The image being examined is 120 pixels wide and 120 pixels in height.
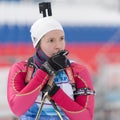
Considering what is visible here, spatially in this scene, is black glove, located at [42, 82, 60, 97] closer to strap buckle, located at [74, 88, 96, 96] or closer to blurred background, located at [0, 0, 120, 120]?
strap buckle, located at [74, 88, 96, 96]

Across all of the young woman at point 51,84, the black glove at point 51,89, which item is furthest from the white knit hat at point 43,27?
the black glove at point 51,89

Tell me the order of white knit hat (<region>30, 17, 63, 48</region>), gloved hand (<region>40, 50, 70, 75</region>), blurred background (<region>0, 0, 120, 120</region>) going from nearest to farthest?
gloved hand (<region>40, 50, 70, 75</region>) → white knit hat (<region>30, 17, 63, 48</region>) → blurred background (<region>0, 0, 120, 120</region>)

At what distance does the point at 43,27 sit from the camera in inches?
76.7

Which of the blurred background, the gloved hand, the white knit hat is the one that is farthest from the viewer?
the blurred background

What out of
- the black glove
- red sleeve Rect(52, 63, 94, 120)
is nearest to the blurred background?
red sleeve Rect(52, 63, 94, 120)

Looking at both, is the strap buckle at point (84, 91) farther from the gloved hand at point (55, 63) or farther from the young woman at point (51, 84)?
the gloved hand at point (55, 63)

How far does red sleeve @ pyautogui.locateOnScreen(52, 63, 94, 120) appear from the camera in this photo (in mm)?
1864

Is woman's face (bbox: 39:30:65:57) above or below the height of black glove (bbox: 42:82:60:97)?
above

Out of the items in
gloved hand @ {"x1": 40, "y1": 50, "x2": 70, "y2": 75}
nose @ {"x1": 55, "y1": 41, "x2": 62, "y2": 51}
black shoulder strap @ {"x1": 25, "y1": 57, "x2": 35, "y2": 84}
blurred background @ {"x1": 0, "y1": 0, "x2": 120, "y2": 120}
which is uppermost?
nose @ {"x1": 55, "y1": 41, "x2": 62, "y2": 51}

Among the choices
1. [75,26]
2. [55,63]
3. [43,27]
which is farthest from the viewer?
[75,26]

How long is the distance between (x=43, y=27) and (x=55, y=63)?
0.61 feet

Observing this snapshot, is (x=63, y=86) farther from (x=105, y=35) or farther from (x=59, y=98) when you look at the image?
(x=105, y=35)

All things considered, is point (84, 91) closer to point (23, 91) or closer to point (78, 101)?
point (78, 101)

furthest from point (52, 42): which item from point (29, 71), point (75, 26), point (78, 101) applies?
point (75, 26)
